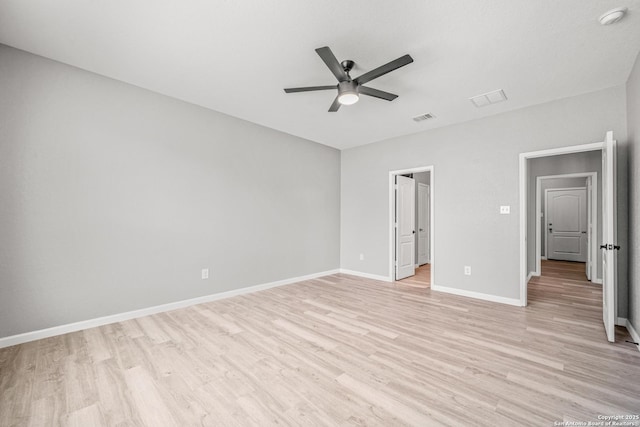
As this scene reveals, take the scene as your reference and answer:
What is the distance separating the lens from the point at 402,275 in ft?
17.8

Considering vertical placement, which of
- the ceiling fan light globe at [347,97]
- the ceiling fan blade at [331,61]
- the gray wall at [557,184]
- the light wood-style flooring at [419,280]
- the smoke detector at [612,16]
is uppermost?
the smoke detector at [612,16]

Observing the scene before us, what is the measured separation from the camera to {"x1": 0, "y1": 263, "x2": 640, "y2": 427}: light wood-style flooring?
5.51ft

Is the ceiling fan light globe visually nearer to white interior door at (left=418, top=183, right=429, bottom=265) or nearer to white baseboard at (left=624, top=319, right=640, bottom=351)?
white baseboard at (left=624, top=319, right=640, bottom=351)

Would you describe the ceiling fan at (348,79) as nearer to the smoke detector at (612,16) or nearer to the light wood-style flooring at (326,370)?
the smoke detector at (612,16)

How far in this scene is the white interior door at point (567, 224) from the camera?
23.5ft

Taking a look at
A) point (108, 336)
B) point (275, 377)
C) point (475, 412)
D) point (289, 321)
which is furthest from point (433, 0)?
point (108, 336)

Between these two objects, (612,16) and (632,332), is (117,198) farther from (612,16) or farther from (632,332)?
(632,332)

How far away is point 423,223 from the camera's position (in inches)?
280

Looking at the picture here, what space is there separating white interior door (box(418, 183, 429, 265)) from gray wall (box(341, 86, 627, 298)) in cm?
204

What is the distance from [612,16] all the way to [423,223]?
5.44 m

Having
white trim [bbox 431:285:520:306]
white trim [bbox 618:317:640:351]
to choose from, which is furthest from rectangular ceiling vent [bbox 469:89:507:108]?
white trim [bbox 618:317:640:351]

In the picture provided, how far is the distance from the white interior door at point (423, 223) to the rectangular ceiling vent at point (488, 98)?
136 inches

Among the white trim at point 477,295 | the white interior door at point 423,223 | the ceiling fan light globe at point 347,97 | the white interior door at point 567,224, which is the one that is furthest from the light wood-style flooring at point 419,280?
the white interior door at point 567,224

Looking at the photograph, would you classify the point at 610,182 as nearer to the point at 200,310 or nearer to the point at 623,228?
the point at 623,228
